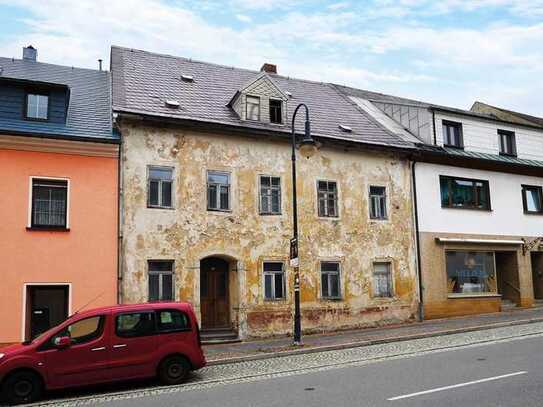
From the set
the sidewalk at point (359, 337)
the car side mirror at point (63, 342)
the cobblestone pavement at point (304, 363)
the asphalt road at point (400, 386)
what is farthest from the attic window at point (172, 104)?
the asphalt road at point (400, 386)

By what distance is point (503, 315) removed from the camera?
22.1 meters

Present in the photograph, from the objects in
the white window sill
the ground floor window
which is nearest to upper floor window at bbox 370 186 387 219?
the ground floor window

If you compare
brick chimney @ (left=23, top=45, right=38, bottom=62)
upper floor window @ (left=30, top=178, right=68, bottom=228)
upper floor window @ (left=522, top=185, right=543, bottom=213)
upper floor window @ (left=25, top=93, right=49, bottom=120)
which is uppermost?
brick chimney @ (left=23, top=45, right=38, bottom=62)

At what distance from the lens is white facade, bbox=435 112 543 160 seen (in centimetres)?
2467

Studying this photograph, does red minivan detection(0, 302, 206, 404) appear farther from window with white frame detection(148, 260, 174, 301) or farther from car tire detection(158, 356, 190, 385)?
window with white frame detection(148, 260, 174, 301)

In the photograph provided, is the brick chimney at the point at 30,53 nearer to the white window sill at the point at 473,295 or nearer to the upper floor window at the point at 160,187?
the upper floor window at the point at 160,187

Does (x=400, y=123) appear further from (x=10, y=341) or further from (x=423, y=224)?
(x=10, y=341)

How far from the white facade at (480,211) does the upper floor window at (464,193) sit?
21 cm

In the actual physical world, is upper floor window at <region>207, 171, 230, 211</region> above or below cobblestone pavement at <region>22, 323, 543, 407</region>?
above

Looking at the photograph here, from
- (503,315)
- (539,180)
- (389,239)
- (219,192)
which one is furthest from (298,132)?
(539,180)

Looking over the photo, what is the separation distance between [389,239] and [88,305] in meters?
11.1

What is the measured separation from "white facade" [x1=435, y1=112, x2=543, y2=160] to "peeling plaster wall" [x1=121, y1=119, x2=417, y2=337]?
3919 millimetres

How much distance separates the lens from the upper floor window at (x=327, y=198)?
20516 mm

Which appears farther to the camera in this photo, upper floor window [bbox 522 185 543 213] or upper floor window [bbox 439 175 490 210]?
upper floor window [bbox 522 185 543 213]
